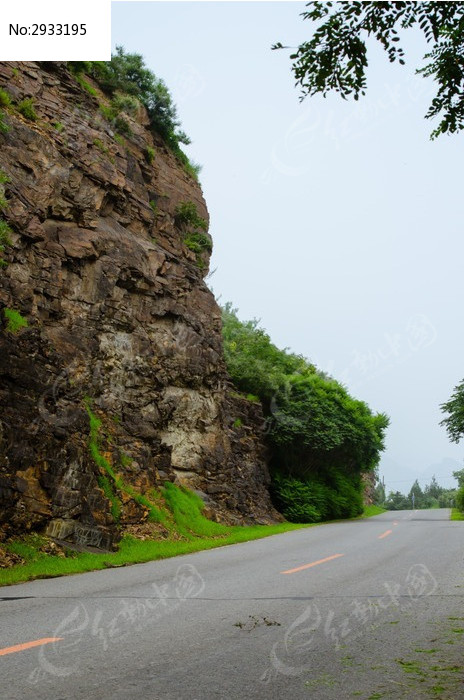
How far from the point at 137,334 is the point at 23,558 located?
11127 millimetres

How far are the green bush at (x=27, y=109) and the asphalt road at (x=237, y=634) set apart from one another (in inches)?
593

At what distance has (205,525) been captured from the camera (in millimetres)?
21000

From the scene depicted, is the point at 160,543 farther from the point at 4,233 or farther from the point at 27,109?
the point at 27,109

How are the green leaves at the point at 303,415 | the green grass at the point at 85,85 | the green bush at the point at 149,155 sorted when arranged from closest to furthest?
the green grass at the point at 85,85
the green bush at the point at 149,155
the green leaves at the point at 303,415

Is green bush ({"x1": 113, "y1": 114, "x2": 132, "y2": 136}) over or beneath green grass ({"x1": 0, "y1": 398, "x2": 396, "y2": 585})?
over

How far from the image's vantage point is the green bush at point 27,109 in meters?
19.7

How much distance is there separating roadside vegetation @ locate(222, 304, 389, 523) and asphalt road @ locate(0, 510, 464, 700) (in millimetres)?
22149

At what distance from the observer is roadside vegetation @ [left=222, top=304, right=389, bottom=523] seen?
33.6 m

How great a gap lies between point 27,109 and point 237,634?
1847 centimetres

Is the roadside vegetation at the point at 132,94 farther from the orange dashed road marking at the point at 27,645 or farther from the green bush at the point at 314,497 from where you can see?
the orange dashed road marking at the point at 27,645

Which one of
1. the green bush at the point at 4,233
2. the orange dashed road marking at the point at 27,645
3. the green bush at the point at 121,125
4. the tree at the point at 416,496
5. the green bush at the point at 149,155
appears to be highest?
the green bush at the point at 121,125

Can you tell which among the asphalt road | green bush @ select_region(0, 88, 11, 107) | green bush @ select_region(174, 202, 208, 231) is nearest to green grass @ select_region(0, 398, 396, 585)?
the asphalt road

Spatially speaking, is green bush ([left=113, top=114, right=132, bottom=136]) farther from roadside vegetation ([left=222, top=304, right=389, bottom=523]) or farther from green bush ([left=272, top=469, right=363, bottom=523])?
green bush ([left=272, top=469, right=363, bottom=523])

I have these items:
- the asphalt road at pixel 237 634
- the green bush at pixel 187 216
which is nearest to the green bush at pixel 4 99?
the green bush at pixel 187 216
